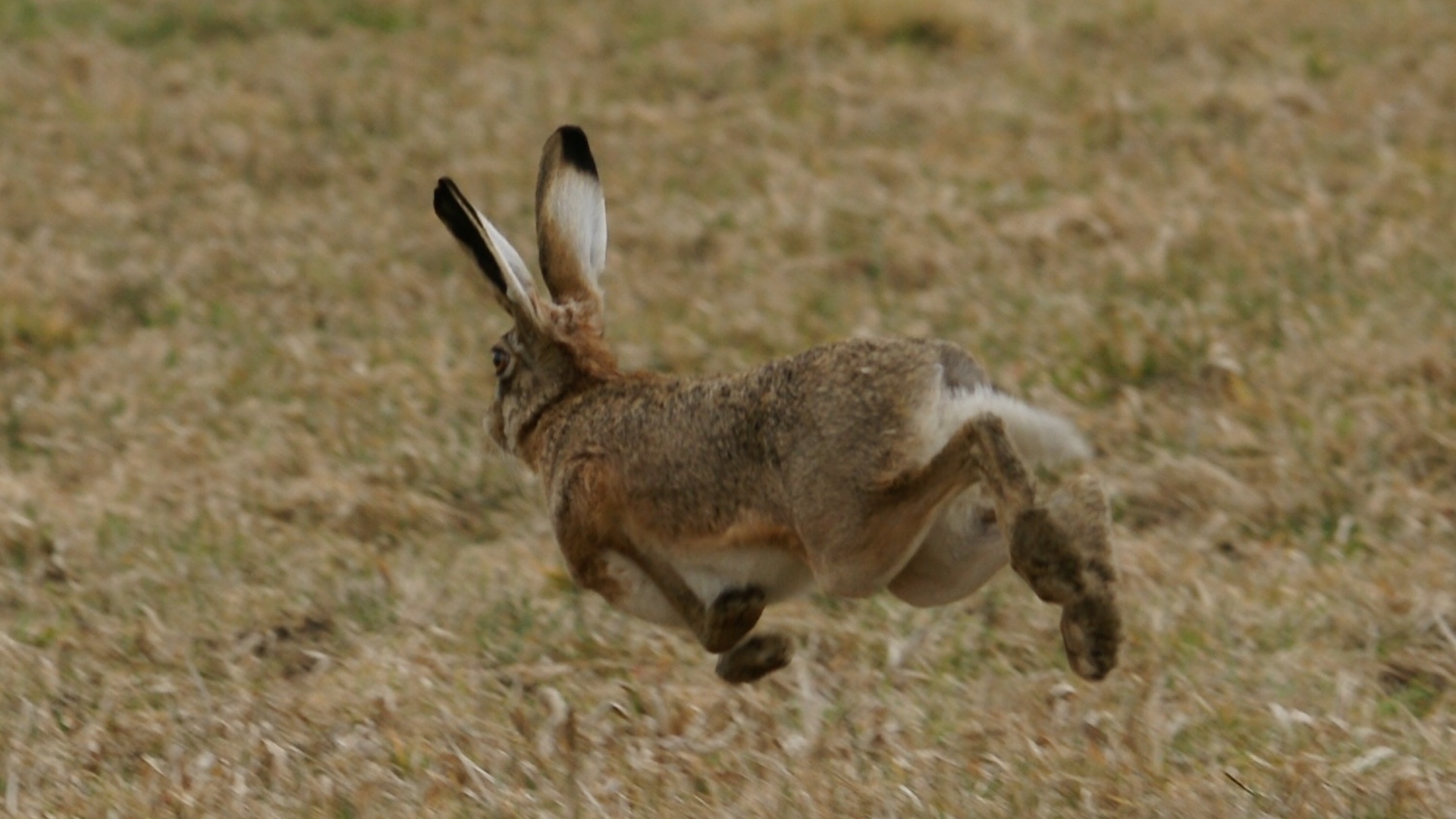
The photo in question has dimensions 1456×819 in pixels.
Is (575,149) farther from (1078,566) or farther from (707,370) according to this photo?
(707,370)

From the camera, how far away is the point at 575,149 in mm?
5141

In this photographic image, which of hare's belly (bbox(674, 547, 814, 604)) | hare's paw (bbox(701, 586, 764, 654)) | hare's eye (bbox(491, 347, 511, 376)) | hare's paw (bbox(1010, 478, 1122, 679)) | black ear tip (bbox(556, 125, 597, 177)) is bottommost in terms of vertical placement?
hare's paw (bbox(701, 586, 764, 654))

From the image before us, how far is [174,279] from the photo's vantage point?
841 centimetres

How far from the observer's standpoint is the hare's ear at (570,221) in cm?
500

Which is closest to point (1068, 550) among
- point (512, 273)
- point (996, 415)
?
point (996, 415)

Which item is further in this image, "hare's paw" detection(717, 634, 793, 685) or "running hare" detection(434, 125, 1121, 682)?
"hare's paw" detection(717, 634, 793, 685)

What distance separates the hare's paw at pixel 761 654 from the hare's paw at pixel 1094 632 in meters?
0.79

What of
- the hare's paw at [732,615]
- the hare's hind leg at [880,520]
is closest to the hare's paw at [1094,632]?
the hare's hind leg at [880,520]

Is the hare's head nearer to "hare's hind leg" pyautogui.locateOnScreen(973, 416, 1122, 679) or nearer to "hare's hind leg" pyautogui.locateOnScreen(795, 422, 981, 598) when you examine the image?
"hare's hind leg" pyautogui.locateOnScreen(795, 422, 981, 598)

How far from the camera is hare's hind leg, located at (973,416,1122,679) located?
3652 mm

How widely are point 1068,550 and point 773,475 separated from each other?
633mm

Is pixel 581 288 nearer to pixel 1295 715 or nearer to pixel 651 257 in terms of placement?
pixel 1295 715

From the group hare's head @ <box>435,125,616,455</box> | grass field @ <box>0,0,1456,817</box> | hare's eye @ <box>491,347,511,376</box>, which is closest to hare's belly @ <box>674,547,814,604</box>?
grass field @ <box>0,0,1456,817</box>

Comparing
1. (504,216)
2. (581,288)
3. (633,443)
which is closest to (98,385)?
(504,216)
